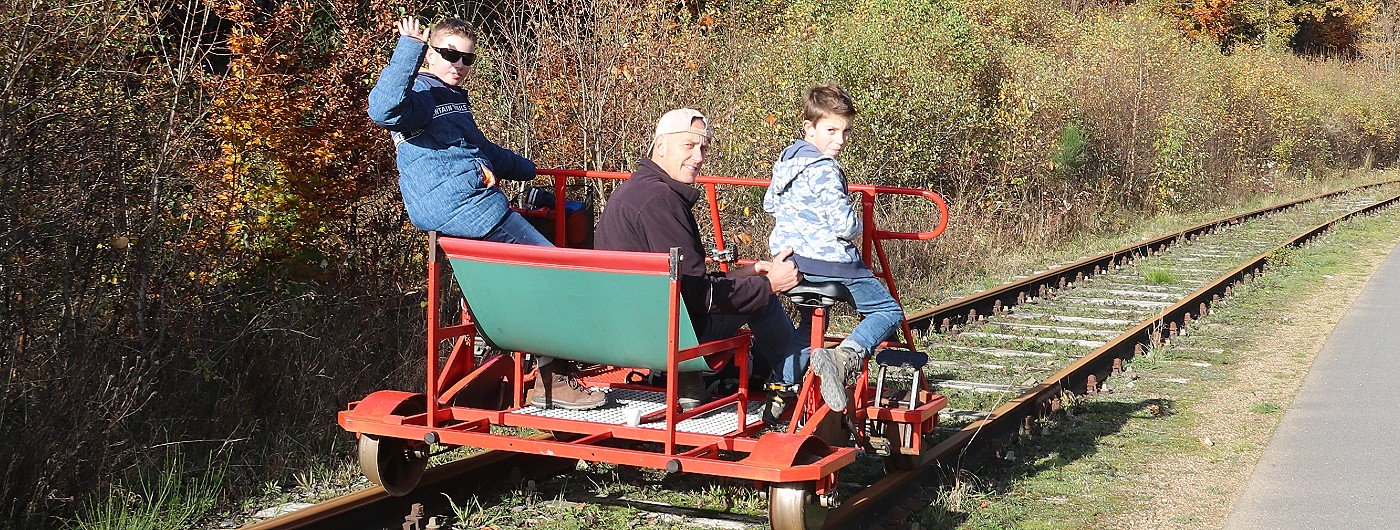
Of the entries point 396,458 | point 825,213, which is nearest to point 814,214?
point 825,213

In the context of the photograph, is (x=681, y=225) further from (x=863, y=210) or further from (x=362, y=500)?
(x=362, y=500)

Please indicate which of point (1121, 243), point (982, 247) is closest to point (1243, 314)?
point (982, 247)

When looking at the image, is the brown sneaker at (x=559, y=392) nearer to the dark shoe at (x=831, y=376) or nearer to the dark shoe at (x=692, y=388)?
the dark shoe at (x=692, y=388)

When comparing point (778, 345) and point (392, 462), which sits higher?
point (778, 345)

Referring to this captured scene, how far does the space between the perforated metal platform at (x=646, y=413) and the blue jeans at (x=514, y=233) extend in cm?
72

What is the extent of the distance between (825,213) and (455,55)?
5.54ft

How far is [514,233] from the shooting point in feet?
18.2

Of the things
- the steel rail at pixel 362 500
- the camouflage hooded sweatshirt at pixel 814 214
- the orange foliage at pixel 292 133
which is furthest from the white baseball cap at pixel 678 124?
the orange foliage at pixel 292 133

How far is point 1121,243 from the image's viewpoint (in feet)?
60.2

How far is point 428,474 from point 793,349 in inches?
67.5

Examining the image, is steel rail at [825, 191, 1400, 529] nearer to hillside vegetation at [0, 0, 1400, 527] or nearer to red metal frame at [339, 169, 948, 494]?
red metal frame at [339, 169, 948, 494]

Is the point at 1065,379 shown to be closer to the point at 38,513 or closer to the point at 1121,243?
the point at 38,513

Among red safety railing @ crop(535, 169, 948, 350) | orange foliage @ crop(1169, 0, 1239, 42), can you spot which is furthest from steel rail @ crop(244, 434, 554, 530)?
orange foliage @ crop(1169, 0, 1239, 42)

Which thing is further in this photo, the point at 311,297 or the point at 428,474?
the point at 311,297
